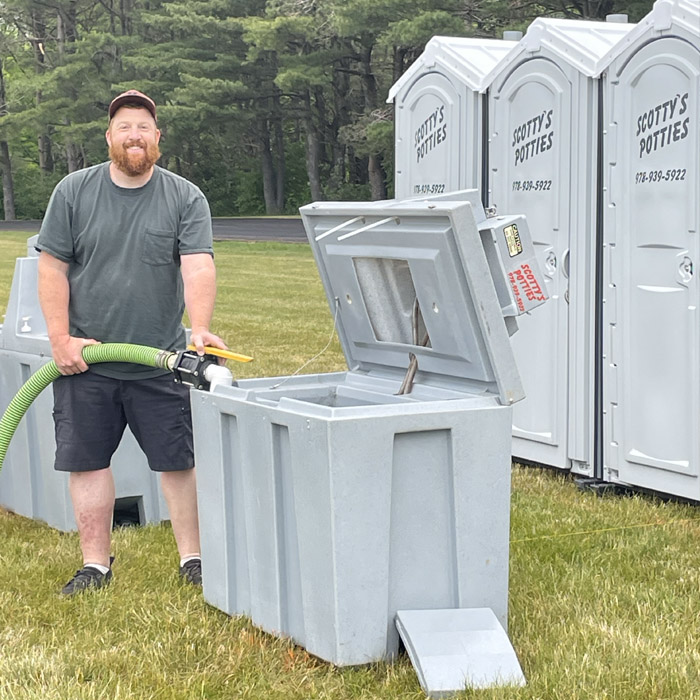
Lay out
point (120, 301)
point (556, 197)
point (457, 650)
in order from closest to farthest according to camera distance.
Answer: point (457, 650), point (120, 301), point (556, 197)

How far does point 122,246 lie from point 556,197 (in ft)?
9.68

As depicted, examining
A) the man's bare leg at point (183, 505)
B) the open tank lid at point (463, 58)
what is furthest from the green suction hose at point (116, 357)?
the open tank lid at point (463, 58)

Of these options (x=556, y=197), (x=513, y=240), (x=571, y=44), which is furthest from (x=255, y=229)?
(x=513, y=240)

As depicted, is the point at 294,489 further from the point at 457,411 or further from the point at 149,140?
the point at 149,140

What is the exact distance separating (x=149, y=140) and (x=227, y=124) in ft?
170

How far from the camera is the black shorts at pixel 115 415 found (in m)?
5.22

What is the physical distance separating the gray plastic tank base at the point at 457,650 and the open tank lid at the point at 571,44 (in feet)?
11.7

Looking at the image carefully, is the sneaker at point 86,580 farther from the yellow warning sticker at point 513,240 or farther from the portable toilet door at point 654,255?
the portable toilet door at point 654,255

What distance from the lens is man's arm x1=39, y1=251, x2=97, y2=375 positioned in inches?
200

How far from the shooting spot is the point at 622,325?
6.90 m

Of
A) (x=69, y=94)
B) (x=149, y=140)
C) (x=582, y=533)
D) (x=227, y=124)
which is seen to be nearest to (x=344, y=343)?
(x=149, y=140)

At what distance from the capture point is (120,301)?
5172 millimetres

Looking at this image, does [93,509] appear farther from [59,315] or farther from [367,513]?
[367,513]

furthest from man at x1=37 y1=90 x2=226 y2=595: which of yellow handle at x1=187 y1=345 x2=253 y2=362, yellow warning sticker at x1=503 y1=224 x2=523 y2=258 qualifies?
yellow warning sticker at x1=503 y1=224 x2=523 y2=258
